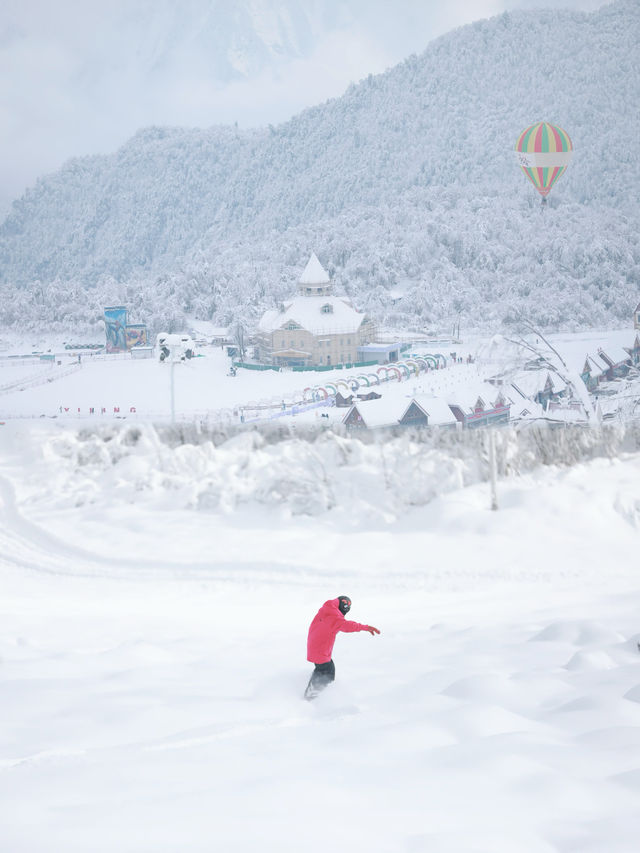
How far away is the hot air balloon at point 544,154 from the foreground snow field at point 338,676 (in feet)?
22.4

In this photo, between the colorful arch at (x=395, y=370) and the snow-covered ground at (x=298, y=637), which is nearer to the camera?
the snow-covered ground at (x=298, y=637)

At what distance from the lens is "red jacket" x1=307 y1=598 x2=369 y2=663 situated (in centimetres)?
349

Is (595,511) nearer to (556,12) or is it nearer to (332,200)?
(332,200)

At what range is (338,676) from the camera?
3.62m

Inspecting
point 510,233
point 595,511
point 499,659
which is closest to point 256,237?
point 510,233

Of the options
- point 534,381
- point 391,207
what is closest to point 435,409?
point 534,381

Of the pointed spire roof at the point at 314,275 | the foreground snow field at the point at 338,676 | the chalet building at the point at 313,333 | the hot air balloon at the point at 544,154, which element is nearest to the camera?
the foreground snow field at the point at 338,676

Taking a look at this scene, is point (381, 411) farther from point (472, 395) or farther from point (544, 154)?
point (544, 154)

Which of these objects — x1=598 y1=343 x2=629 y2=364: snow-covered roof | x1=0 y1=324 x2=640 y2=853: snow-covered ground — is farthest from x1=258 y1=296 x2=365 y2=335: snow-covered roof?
x1=598 y1=343 x2=629 y2=364: snow-covered roof

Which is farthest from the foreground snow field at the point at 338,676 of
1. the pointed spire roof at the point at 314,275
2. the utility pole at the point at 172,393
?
the pointed spire roof at the point at 314,275

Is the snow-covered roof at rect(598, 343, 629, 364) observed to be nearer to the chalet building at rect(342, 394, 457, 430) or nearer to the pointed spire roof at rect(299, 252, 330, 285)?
the chalet building at rect(342, 394, 457, 430)

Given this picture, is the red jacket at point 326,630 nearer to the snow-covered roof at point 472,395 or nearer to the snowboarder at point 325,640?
the snowboarder at point 325,640

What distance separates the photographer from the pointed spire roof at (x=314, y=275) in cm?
1211

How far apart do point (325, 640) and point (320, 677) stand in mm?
152
